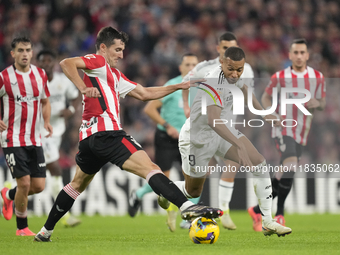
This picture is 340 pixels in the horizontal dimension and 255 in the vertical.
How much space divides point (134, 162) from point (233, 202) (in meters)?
6.44

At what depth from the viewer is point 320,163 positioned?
404 inches

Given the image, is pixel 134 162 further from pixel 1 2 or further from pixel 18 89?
pixel 1 2

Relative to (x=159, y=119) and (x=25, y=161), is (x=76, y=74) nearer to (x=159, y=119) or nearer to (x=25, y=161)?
(x=25, y=161)

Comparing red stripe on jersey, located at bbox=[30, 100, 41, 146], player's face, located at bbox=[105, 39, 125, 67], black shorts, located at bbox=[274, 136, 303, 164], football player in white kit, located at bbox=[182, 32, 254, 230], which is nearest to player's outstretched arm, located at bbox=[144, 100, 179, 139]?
football player in white kit, located at bbox=[182, 32, 254, 230]

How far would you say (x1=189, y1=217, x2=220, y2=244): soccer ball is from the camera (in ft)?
15.4

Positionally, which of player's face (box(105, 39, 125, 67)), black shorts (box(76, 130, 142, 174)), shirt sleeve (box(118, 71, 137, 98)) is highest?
player's face (box(105, 39, 125, 67))

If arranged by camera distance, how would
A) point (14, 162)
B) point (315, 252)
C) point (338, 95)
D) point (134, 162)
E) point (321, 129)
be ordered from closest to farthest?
point (315, 252) < point (134, 162) < point (14, 162) < point (321, 129) < point (338, 95)

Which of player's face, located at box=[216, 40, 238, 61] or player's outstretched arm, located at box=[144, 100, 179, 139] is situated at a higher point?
player's face, located at box=[216, 40, 238, 61]

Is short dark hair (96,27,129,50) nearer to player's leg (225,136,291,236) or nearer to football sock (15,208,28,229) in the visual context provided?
player's leg (225,136,291,236)

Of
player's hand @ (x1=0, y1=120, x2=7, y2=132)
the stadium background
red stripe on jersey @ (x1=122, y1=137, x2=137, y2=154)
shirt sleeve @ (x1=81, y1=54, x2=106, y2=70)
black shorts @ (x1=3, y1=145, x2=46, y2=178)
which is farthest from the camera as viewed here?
the stadium background

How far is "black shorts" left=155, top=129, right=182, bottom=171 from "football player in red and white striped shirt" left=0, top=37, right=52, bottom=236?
2.02 meters

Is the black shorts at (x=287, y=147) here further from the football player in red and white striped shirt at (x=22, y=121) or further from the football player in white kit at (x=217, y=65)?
the football player in red and white striped shirt at (x=22, y=121)

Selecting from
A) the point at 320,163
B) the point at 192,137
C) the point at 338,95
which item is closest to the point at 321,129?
the point at 320,163

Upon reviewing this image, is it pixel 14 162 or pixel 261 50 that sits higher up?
pixel 261 50
